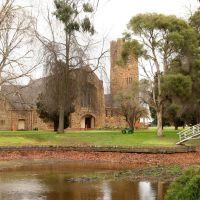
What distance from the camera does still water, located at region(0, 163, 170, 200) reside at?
52.2 feet

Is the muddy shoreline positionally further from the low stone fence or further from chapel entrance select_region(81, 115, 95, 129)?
chapel entrance select_region(81, 115, 95, 129)

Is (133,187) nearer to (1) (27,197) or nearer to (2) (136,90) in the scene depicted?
(1) (27,197)

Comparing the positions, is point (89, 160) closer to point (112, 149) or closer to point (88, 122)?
point (112, 149)

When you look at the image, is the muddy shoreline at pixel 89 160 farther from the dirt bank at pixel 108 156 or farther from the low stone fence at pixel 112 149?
the low stone fence at pixel 112 149

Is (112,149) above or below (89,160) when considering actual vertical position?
above

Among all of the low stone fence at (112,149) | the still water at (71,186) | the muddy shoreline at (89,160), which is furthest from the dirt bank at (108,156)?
the still water at (71,186)

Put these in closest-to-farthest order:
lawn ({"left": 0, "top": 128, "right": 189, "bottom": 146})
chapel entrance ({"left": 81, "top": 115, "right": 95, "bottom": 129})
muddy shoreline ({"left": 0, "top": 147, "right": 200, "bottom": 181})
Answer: muddy shoreline ({"left": 0, "top": 147, "right": 200, "bottom": 181})
lawn ({"left": 0, "top": 128, "right": 189, "bottom": 146})
chapel entrance ({"left": 81, "top": 115, "right": 95, "bottom": 129})

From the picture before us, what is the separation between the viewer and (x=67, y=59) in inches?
1709

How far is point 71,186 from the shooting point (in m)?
18.5

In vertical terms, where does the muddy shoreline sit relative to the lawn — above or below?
below

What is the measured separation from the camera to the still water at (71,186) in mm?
15922

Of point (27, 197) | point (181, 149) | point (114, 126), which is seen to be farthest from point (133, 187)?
point (114, 126)

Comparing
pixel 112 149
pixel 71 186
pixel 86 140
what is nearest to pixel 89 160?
pixel 112 149

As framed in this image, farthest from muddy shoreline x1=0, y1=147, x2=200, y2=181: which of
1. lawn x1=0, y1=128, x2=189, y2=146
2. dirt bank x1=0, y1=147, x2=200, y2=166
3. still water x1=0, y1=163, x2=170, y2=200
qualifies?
lawn x1=0, y1=128, x2=189, y2=146
